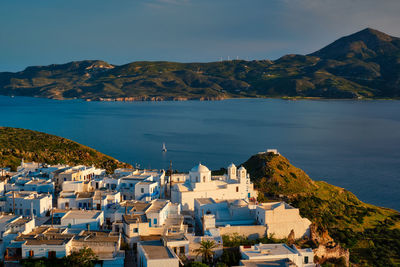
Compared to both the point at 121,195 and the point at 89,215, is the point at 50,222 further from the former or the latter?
the point at 121,195

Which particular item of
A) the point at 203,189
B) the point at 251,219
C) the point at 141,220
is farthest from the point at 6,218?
the point at 251,219

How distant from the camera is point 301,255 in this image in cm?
2170

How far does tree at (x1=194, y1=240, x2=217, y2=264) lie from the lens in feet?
69.6

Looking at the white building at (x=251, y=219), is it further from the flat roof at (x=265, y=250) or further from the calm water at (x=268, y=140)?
the calm water at (x=268, y=140)

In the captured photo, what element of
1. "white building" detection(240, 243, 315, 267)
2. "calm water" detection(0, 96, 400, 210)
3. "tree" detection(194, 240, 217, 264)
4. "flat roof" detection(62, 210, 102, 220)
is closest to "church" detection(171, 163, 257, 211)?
"flat roof" detection(62, 210, 102, 220)

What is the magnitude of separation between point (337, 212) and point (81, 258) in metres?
31.9

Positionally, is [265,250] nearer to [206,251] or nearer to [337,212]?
[206,251]

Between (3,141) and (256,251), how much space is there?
151 feet

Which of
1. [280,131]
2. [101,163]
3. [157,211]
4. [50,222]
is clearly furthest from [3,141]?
[280,131]

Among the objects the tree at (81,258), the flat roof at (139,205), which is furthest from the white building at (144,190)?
the tree at (81,258)

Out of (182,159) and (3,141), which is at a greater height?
(3,141)

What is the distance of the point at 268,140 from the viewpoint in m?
92.4

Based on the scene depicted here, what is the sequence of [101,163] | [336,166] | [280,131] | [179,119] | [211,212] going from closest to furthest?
[211,212] < [101,163] < [336,166] < [280,131] < [179,119]

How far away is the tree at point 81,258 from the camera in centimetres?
1878
